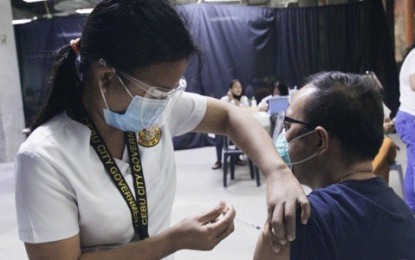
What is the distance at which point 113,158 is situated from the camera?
0.99 m

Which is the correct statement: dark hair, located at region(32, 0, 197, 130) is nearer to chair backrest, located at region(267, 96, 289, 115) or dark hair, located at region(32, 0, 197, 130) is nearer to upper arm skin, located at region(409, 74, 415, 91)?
upper arm skin, located at region(409, 74, 415, 91)

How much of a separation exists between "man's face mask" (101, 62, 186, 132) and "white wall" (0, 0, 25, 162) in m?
5.77

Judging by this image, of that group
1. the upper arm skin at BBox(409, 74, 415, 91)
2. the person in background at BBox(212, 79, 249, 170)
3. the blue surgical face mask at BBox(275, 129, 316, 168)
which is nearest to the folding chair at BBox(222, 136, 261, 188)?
the person in background at BBox(212, 79, 249, 170)

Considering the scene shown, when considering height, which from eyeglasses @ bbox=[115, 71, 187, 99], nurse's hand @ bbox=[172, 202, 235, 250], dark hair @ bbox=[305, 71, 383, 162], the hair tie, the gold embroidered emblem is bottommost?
nurse's hand @ bbox=[172, 202, 235, 250]

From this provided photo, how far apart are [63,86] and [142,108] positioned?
0.18m

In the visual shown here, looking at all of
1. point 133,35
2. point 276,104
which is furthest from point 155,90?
point 276,104

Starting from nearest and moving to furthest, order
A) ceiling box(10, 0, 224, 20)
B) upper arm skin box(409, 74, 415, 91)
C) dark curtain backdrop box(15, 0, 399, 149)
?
upper arm skin box(409, 74, 415, 91)
dark curtain backdrop box(15, 0, 399, 149)
ceiling box(10, 0, 224, 20)

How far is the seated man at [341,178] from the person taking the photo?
881 millimetres

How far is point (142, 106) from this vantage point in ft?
3.22

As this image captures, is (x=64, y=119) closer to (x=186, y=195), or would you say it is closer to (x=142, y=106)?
(x=142, y=106)

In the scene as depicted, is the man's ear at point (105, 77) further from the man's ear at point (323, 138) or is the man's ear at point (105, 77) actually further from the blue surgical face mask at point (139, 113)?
the man's ear at point (323, 138)

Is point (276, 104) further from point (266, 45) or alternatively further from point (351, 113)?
point (351, 113)

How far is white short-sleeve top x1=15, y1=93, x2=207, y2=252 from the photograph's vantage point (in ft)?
2.74

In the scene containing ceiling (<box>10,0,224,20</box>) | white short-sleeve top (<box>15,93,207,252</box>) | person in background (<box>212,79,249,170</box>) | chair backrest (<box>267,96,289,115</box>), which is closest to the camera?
white short-sleeve top (<box>15,93,207,252</box>)
